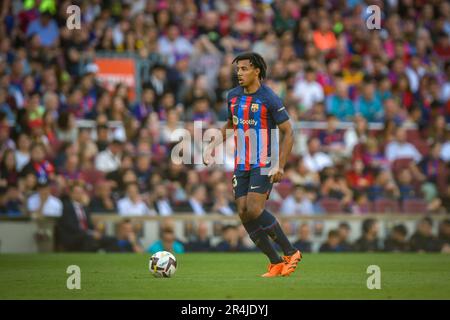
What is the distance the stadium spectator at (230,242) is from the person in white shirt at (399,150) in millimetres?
4609

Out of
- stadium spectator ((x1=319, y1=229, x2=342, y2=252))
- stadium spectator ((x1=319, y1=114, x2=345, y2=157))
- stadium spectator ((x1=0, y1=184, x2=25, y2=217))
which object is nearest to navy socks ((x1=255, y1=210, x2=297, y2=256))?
stadium spectator ((x1=319, y1=229, x2=342, y2=252))

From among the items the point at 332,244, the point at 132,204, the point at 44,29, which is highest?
the point at 44,29

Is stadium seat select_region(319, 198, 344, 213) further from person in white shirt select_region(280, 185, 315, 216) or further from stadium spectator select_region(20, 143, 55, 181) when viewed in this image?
stadium spectator select_region(20, 143, 55, 181)

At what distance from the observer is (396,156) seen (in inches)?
843

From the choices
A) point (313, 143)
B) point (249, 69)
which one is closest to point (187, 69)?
point (313, 143)

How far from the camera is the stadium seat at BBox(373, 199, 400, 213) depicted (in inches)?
770

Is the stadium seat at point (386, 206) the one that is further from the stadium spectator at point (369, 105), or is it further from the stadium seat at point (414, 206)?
the stadium spectator at point (369, 105)

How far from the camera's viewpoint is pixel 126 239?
59.6 feet

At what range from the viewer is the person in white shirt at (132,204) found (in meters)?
18.4

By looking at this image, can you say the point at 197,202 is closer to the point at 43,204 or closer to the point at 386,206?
the point at 43,204

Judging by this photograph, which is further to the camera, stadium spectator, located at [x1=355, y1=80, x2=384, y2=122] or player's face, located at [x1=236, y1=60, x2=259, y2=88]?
stadium spectator, located at [x1=355, y1=80, x2=384, y2=122]

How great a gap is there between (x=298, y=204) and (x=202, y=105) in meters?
3.05

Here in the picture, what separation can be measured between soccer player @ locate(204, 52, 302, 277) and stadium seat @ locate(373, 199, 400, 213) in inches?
330

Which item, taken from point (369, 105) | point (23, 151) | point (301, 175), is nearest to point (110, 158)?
point (23, 151)
